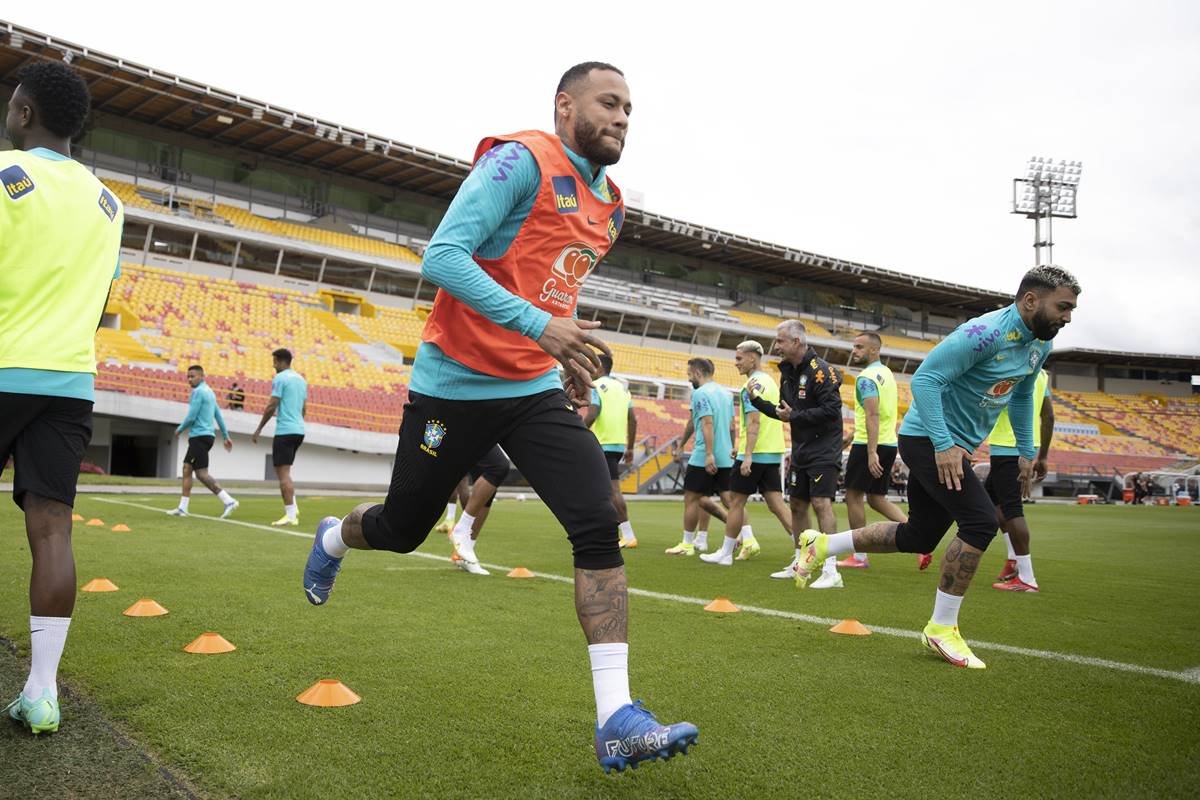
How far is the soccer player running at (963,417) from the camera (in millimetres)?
4348

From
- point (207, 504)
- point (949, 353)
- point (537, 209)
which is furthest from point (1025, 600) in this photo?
point (207, 504)

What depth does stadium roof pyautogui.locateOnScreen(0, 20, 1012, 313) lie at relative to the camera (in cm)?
3197

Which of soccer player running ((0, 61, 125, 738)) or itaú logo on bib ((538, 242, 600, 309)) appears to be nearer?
soccer player running ((0, 61, 125, 738))

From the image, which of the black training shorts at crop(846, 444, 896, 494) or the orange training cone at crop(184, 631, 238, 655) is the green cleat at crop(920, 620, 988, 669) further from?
the black training shorts at crop(846, 444, 896, 494)

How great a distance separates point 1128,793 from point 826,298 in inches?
2320

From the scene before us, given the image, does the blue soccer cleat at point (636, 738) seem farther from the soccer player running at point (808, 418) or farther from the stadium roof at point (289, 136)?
the stadium roof at point (289, 136)

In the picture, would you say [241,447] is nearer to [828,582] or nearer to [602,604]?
[828,582]

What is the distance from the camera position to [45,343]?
278cm

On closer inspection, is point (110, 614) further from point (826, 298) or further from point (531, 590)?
point (826, 298)

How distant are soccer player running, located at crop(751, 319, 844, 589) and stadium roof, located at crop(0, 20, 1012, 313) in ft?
104

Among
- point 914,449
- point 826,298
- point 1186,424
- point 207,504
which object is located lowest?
point 207,504

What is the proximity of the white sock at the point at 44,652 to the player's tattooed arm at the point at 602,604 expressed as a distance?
1682mm

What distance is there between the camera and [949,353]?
4449 mm

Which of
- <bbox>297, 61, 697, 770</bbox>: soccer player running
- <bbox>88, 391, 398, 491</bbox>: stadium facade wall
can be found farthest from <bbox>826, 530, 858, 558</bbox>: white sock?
<bbox>88, 391, 398, 491</bbox>: stadium facade wall
